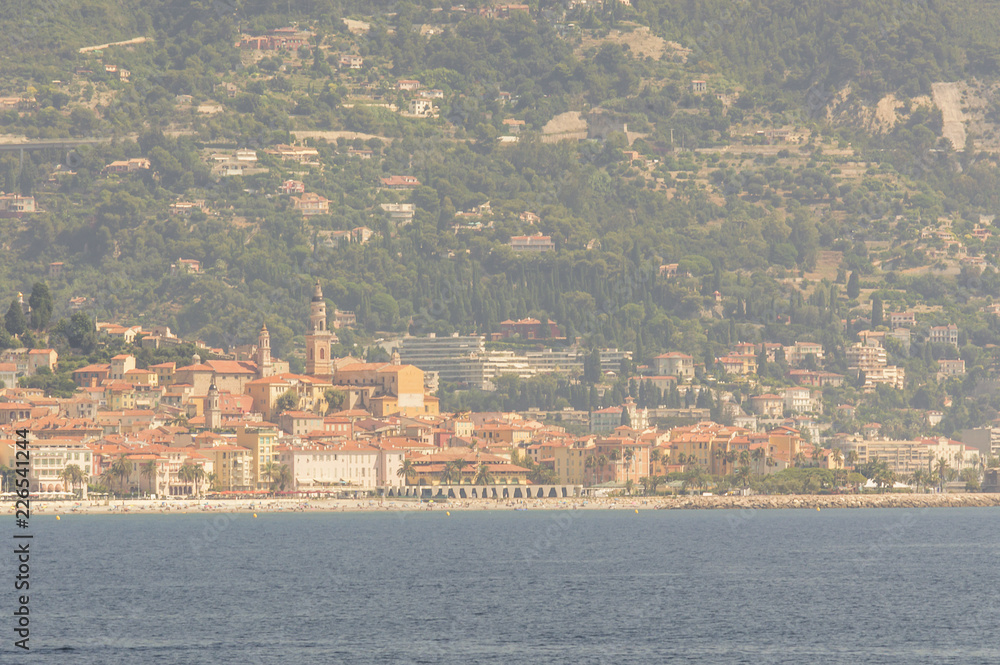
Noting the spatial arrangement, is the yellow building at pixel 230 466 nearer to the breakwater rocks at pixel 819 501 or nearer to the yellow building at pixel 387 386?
the yellow building at pixel 387 386

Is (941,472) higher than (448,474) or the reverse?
the reverse

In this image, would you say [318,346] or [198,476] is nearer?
[198,476]

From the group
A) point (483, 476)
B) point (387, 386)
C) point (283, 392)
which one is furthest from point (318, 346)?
point (483, 476)

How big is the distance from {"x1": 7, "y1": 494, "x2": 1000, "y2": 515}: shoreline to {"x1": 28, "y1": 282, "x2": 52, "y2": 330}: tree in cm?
2458

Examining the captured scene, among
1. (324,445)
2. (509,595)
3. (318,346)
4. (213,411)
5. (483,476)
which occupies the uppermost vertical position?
(318,346)

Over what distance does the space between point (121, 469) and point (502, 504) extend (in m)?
28.8

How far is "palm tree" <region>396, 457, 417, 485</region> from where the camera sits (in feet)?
508

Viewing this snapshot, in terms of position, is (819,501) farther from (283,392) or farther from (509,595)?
(509,595)

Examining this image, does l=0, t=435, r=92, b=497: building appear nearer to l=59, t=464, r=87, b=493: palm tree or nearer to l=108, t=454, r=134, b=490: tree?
l=59, t=464, r=87, b=493: palm tree

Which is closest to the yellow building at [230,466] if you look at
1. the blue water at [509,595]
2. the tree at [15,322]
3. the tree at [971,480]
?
the tree at [15,322]

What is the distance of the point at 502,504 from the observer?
152 m

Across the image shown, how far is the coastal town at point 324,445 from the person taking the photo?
14512cm

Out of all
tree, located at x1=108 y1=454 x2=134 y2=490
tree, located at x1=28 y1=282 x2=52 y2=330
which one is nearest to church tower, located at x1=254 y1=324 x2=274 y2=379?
tree, located at x1=28 y1=282 x2=52 y2=330

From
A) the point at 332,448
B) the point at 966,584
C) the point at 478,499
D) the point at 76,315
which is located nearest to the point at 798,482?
the point at 478,499
